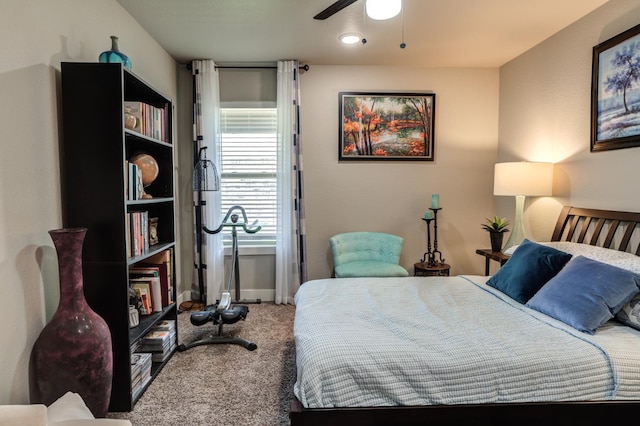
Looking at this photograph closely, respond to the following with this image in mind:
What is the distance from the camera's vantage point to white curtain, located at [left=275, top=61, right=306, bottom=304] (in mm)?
3992

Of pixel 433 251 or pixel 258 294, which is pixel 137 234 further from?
pixel 433 251

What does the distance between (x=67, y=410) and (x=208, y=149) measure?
2.99 m

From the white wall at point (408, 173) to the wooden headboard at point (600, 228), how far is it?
119 cm

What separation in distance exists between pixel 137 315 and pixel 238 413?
0.92 meters

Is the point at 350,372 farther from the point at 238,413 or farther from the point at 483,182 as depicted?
the point at 483,182

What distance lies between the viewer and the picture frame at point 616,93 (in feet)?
8.11

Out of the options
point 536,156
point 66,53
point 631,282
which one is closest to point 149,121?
point 66,53

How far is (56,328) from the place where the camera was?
1797mm

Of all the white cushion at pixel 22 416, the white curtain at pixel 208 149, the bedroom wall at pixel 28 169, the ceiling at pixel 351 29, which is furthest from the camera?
the white curtain at pixel 208 149

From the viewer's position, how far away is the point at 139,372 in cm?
228

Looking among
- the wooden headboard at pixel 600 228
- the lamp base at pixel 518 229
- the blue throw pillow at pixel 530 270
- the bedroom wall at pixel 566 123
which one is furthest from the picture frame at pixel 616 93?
the blue throw pillow at pixel 530 270

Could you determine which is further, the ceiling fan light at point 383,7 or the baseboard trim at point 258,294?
the baseboard trim at point 258,294

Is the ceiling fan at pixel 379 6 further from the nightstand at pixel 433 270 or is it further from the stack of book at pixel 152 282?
the nightstand at pixel 433 270

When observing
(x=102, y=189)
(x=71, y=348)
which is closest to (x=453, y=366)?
(x=71, y=348)
